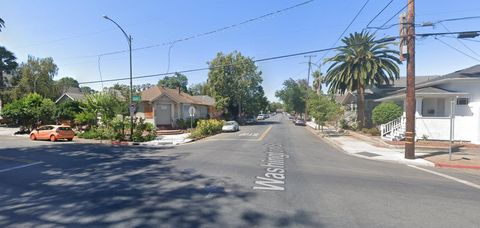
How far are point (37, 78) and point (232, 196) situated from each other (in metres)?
56.3

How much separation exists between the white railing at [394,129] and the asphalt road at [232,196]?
351 inches

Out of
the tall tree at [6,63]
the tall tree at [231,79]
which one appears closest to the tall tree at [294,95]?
the tall tree at [231,79]

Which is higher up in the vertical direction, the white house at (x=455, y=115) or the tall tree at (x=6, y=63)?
the tall tree at (x=6, y=63)

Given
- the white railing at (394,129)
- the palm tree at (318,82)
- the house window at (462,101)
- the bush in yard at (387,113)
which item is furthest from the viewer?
the palm tree at (318,82)

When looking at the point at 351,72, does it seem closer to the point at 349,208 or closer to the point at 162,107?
the point at 162,107

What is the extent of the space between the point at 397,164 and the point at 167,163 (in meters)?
10.4

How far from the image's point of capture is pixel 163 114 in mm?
34469

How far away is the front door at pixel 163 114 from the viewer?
33.8 metres

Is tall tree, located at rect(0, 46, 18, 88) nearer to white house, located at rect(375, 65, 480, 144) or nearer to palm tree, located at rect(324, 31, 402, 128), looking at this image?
palm tree, located at rect(324, 31, 402, 128)

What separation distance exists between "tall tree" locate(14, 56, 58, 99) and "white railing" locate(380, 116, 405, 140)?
171ft

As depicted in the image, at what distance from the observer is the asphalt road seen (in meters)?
5.66

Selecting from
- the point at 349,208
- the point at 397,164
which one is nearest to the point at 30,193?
the point at 349,208

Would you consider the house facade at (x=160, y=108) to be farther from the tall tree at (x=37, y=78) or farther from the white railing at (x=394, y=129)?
the tall tree at (x=37, y=78)

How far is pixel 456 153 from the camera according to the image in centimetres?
1606
